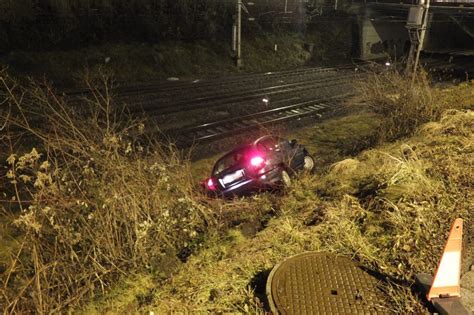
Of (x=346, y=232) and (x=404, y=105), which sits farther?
(x=404, y=105)

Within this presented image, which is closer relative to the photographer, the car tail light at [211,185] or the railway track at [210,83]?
the car tail light at [211,185]

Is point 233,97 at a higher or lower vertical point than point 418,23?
lower

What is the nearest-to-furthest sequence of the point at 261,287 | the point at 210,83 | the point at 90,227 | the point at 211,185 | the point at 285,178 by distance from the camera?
the point at 261,287 → the point at 90,227 → the point at 285,178 → the point at 211,185 → the point at 210,83

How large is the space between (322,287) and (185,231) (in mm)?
1961

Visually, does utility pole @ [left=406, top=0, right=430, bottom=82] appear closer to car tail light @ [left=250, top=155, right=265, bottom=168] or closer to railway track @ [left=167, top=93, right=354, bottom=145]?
railway track @ [left=167, top=93, right=354, bottom=145]

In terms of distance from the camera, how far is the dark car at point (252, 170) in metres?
8.12

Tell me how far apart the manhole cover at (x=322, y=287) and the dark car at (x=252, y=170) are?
3.48 m

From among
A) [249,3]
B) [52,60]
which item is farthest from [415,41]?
[249,3]

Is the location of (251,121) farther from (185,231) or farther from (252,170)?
(185,231)

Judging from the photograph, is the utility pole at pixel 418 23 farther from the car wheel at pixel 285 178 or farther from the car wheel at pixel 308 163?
the car wheel at pixel 285 178

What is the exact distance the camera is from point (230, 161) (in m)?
8.80

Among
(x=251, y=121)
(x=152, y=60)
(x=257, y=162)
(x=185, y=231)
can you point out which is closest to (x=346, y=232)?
(x=185, y=231)

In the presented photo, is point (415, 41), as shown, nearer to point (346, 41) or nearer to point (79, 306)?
point (79, 306)

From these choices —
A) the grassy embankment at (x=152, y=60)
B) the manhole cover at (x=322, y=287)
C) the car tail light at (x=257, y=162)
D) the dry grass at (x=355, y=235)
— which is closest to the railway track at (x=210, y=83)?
the grassy embankment at (x=152, y=60)
